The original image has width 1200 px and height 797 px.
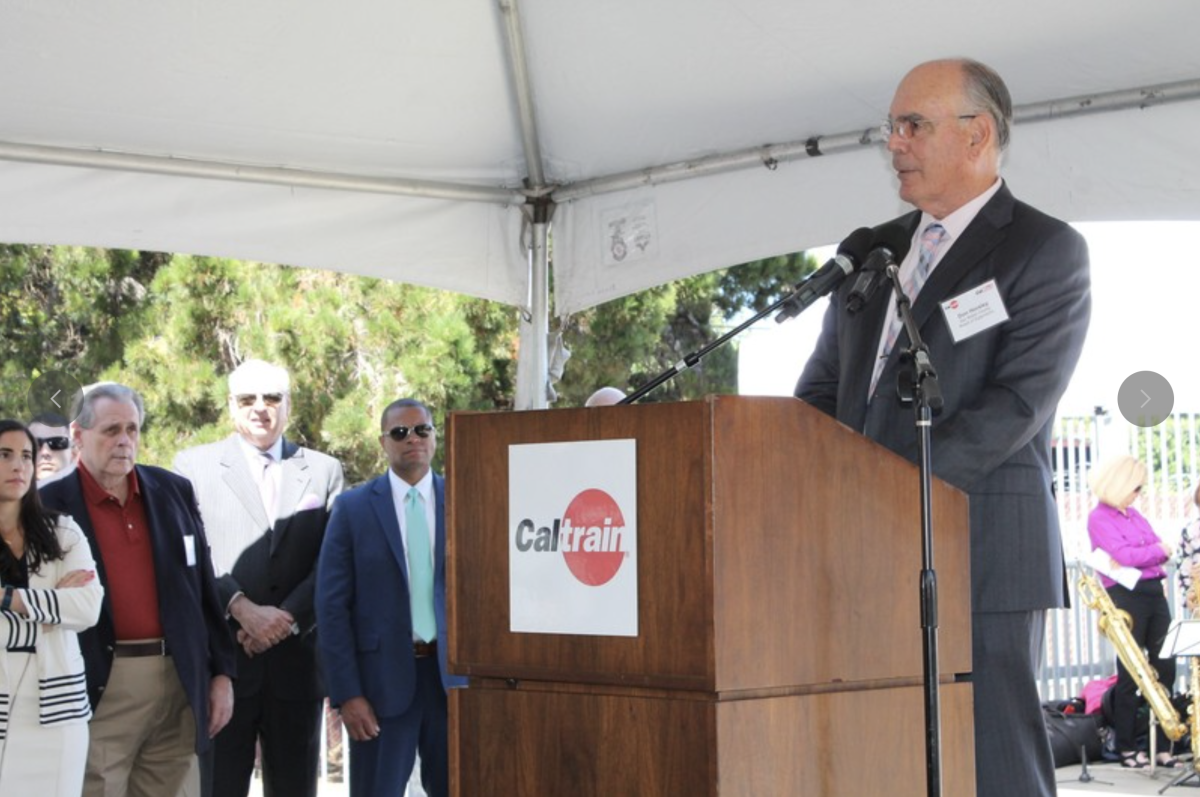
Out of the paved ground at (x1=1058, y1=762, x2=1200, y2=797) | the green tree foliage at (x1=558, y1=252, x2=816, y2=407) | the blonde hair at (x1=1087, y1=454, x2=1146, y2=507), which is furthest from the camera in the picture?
the green tree foliage at (x1=558, y1=252, x2=816, y2=407)

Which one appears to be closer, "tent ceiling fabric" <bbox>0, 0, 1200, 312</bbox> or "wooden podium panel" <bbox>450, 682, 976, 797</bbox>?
"wooden podium panel" <bbox>450, 682, 976, 797</bbox>

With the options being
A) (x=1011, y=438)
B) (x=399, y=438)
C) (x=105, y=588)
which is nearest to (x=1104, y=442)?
(x=399, y=438)

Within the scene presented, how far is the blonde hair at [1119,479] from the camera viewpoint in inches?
402

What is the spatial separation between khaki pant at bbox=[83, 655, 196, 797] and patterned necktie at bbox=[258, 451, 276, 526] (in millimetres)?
1057

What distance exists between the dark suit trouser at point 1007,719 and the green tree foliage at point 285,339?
32.3 feet

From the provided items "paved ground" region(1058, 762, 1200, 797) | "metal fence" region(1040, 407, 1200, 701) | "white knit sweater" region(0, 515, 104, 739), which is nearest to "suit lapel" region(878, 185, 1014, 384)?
"white knit sweater" region(0, 515, 104, 739)

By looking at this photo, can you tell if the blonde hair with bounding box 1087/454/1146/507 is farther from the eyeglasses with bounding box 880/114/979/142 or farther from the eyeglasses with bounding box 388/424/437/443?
the eyeglasses with bounding box 880/114/979/142

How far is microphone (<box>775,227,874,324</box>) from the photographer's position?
2.62 meters

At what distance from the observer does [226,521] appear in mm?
5898

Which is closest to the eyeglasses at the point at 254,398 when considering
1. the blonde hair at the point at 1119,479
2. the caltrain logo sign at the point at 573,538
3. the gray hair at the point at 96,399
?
the gray hair at the point at 96,399

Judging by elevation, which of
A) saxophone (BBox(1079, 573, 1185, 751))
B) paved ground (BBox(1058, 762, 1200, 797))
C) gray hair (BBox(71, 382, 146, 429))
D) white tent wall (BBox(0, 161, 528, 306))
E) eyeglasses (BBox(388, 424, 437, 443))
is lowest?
paved ground (BBox(1058, 762, 1200, 797))

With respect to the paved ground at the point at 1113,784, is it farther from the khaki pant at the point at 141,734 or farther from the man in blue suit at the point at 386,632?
the khaki pant at the point at 141,734

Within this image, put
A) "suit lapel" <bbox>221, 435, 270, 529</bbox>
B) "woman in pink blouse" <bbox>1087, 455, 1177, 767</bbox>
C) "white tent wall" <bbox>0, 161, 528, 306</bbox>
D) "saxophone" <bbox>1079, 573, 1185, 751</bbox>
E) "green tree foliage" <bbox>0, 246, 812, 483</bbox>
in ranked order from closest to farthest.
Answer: "white tent wall" <bbox>0, 161, 528, 306</bbox>
"suit lapel" <bbox>221, 435, 270, 529</bbox>
"saxophone" <bbox>1079, 573, 1185, 751</bbox>
"woman in pink blouse" <bbox>1087, 455, 1177, 767</bbox>
"green tree foliage" <bbox>0, 246, 812, 483</bbox>

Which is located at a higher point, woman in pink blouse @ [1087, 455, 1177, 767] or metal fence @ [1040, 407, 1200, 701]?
metal fence @ [1040, 407, 1200, 701]
